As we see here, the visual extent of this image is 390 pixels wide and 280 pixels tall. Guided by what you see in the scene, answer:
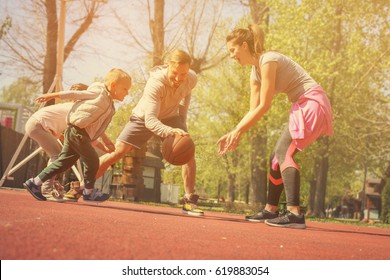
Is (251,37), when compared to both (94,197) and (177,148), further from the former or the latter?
(94,197)

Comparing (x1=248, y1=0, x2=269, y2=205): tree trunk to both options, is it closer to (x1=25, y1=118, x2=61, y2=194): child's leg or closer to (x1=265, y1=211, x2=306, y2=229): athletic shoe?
(x1=25, y1=118, x2=61, y2=194): child's leg

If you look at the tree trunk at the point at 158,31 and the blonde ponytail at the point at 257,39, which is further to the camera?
the tree trunk at the point at 158,31

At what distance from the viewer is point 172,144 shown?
5844mm

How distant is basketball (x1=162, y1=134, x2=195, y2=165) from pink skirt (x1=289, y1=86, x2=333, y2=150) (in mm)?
1078

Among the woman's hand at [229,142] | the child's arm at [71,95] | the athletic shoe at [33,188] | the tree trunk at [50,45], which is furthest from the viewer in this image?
the tree trunk at [50,45]

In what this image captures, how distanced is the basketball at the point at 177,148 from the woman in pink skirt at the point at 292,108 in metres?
0.74

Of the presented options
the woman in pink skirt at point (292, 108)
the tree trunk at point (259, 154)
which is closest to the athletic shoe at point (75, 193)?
the woman in pink skirt at point (292, 108)

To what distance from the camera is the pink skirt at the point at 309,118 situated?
5418 millimetres

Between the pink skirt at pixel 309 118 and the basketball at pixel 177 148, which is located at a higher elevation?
the pink skirt at pixel 309 118

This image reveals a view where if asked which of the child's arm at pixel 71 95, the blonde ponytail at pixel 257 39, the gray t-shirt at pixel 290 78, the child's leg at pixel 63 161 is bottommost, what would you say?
the child's leg at pixel 63 161

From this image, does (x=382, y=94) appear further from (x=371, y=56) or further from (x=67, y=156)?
(x=67, y=156)

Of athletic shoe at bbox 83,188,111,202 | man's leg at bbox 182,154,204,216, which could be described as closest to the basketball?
man's leg at bbox 182,154,204,216

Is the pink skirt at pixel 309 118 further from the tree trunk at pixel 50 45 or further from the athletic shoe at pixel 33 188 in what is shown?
the tree trunk at pixel 50 45
